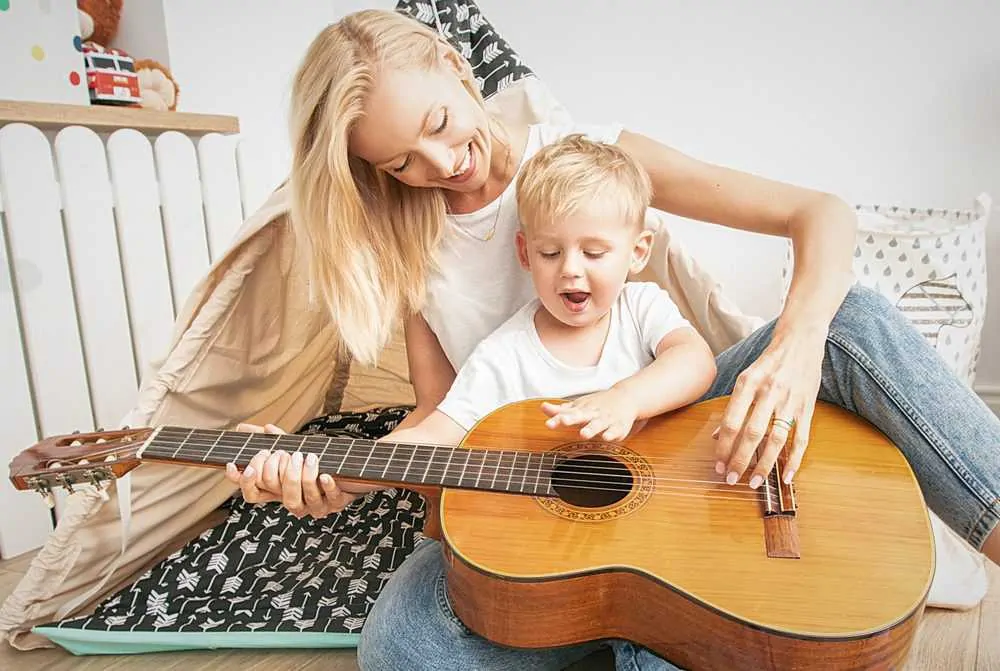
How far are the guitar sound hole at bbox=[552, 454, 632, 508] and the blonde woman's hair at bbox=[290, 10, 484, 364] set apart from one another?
39cm

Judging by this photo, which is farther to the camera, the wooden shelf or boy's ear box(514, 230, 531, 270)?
the wooden shelf

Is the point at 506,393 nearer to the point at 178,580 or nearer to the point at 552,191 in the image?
the point at 552,191

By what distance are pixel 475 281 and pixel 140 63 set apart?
1.23 metres

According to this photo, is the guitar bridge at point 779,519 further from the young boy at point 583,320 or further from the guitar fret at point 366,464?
the guitar fret at point 366,464

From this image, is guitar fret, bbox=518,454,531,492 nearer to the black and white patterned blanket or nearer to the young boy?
the young boy

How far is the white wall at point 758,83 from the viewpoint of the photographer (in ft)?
6.59

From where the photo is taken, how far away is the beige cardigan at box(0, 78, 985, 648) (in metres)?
1.21

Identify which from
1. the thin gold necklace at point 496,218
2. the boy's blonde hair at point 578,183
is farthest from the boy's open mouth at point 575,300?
the thin gold necklace at point 496,218

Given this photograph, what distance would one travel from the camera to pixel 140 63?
1.85 meters

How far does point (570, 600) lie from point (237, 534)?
90 centimetres

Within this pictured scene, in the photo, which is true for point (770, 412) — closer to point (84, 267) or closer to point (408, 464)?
point (408, 464)

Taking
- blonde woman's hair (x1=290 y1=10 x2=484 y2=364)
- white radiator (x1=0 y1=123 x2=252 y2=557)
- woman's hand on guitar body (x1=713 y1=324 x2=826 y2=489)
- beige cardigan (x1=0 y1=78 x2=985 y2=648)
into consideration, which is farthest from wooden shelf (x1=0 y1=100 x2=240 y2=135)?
woman's hand on guitar body (x1=713 y1=324 x2=826 y2=489)

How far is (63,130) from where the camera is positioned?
5.27 ft

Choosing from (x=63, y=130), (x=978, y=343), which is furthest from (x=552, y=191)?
(x=978, y=343)
